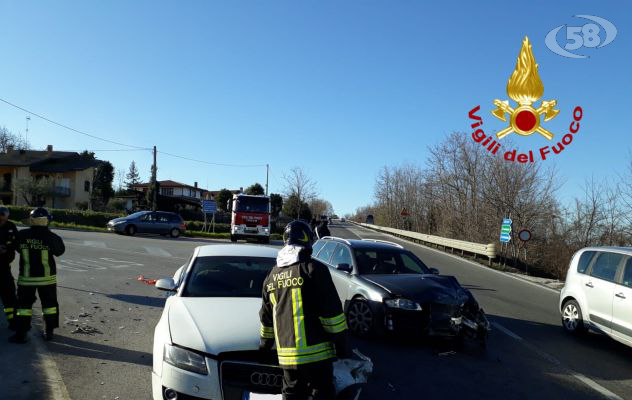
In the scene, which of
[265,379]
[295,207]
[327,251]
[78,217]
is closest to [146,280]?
[327,251]

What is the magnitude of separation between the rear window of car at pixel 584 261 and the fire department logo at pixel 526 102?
9221 millimetres

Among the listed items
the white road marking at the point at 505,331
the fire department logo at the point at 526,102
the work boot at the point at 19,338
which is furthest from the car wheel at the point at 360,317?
the fire department logo at the point at 526,102

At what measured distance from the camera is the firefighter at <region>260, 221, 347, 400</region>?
2.86 m

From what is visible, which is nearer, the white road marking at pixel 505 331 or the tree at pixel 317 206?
the white road marking at pixel 505 331

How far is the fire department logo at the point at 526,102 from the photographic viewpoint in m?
15.4

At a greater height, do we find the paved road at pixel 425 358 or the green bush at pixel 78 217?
the green bush at pixel 78 217

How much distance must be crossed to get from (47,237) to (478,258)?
22382 millimetres

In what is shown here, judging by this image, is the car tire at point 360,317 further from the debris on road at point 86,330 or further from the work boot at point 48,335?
the work boot at point 48,335

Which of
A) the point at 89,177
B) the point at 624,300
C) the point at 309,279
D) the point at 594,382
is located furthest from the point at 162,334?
the point at 89,177

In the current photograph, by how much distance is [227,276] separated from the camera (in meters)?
5.33

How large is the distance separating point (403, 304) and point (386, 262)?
172 centimetres

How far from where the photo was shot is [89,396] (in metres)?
4.26

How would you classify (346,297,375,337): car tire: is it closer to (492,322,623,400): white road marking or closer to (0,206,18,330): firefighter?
(492,322,623,400): white road marking

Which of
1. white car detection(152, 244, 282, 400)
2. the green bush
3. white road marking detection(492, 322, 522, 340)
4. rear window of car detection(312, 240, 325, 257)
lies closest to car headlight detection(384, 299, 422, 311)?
white car detection(152, 244, 282, 400)
